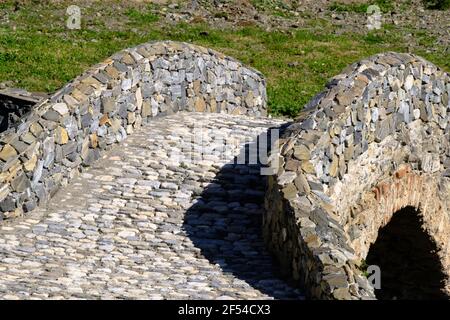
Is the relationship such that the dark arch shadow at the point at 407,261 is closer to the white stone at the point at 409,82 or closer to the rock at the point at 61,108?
the white stone at the point at 409,82

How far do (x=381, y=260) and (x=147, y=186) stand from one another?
19.1 ft

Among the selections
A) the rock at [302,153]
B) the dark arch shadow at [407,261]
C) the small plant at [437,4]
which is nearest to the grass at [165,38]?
the small plant at [437,4]

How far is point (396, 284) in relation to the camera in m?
18.8

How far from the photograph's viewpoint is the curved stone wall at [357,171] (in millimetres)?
10852

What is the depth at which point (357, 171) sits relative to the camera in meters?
14.0

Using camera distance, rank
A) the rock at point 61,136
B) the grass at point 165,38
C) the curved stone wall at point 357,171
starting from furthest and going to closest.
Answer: the grass at point 165,38
the rock at point 61,136
the curved stone wall at point 357,171

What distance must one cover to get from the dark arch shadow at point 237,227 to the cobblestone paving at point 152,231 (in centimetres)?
1

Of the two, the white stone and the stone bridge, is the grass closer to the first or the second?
the stone bridge

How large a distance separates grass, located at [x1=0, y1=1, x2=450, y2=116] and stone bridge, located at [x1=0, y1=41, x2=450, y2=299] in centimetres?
692

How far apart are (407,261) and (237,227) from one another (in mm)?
6218

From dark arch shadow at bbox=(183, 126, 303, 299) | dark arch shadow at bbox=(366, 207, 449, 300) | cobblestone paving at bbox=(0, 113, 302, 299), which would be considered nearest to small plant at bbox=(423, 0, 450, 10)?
dark arch shadow at bbox=(366, 207, 449, 300)

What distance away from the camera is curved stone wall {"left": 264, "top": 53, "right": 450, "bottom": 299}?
10.9 metres

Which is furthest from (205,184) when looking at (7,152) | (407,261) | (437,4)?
(437,4)

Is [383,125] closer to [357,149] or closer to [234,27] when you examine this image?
[357,149]
